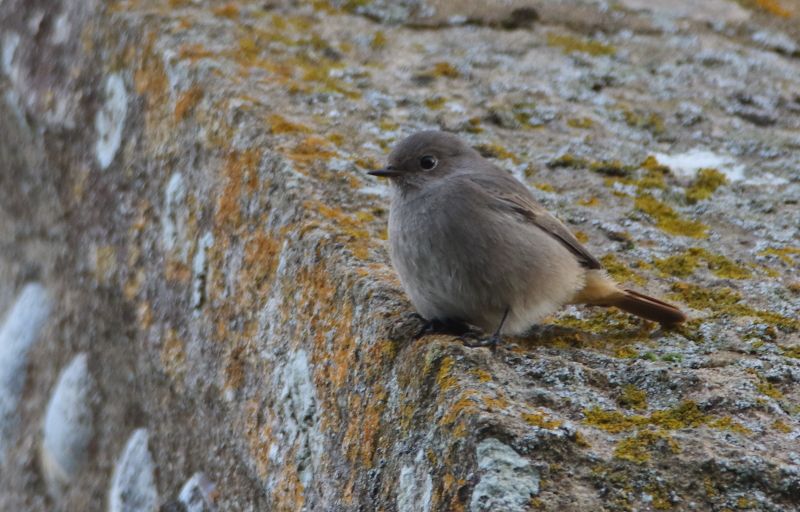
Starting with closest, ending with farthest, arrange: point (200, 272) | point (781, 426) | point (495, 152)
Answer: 1. point (781, 426)
2. point (200, 272)
3. point (495, 152)

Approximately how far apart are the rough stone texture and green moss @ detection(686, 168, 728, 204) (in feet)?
0.08

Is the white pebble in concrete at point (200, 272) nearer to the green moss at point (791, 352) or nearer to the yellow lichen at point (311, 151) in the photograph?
the yellow lichen at point (311, 151)

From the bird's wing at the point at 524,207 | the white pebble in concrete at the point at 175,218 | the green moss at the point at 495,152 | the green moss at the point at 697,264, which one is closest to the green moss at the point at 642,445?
the bird's wing at the point at 524,207

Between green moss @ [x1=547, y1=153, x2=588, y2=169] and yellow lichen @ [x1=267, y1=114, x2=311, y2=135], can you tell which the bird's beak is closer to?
yellow lichen @ [x1=267, y1=114, x2=311, y2=135]

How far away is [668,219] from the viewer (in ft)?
13.8

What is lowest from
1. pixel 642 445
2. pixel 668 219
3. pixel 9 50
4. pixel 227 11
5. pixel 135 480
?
pixel 135 480

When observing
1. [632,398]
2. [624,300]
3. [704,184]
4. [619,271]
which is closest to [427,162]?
[619,271]

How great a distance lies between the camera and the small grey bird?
3.40 m

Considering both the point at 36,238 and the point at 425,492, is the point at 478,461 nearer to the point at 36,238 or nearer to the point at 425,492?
the point at 425,492

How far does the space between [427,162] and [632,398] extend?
1553 mm

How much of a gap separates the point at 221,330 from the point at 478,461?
72.4 inches

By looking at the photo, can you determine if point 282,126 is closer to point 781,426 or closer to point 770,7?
point 781,426

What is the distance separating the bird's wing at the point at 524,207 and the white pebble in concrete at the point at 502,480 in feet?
4.54

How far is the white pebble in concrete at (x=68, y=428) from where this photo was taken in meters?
4.92
